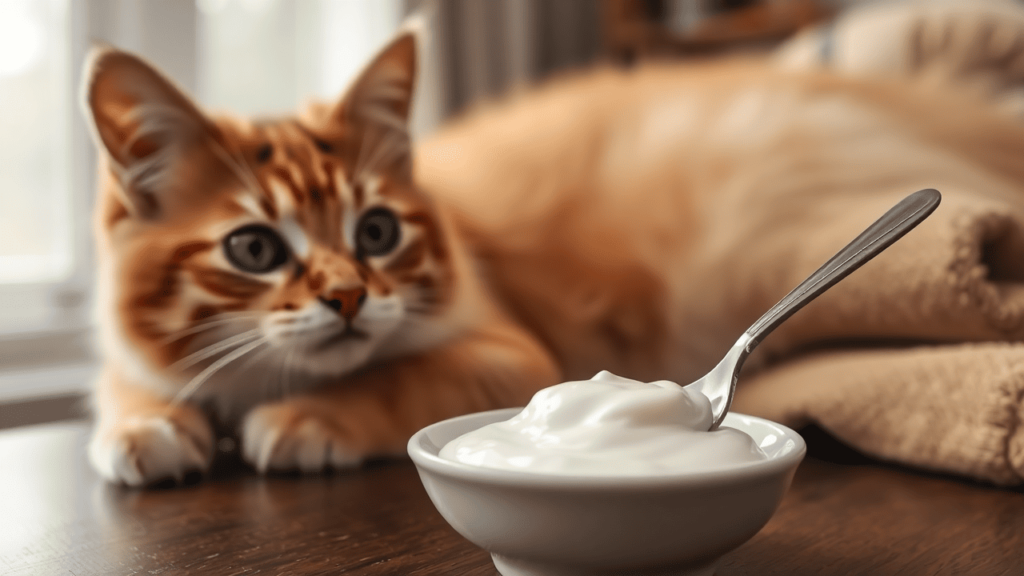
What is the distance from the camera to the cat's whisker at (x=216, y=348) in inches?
34.3

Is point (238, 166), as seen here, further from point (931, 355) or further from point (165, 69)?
point (165, 69)

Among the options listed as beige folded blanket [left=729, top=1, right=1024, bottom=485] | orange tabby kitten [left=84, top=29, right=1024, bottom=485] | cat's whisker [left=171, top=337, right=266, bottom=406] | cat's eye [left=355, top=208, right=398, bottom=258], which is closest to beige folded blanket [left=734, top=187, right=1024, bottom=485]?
beige folded blanket [left=729, top=1, right=1024, bottom=485]

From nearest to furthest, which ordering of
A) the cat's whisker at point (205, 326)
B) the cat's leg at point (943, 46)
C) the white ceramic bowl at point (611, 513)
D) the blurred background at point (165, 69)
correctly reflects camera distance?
the white ceramic bowl at point (611, 513), the cat's whisker at point (205, 326), the cat's leg at point (943, 46), the blurred background at point (165, 69)

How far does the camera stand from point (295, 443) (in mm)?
Result: 887

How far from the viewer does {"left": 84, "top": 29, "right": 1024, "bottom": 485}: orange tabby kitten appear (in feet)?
2.93

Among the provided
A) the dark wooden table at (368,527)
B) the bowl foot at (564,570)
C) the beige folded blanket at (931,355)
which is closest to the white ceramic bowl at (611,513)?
the bowl foot at (564,570)

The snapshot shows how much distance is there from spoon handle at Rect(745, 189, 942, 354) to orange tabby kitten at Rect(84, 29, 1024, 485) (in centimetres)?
44

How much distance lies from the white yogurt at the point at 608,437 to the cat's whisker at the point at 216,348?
1.30 ft

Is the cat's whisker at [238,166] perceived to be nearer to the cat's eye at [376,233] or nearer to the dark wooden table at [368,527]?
the cat's eye at [376,233]

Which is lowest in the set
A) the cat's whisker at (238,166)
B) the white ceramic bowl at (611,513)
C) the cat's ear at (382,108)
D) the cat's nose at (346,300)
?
the white ceramic bowl at (611,513)

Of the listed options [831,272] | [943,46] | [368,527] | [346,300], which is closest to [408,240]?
[346,300]

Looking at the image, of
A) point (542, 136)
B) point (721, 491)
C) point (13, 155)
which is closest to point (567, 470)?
point (721, 491)

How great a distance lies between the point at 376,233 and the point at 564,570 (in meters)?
0.59

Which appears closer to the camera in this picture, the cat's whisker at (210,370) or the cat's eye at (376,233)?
the cat's whisker at (210,370)
